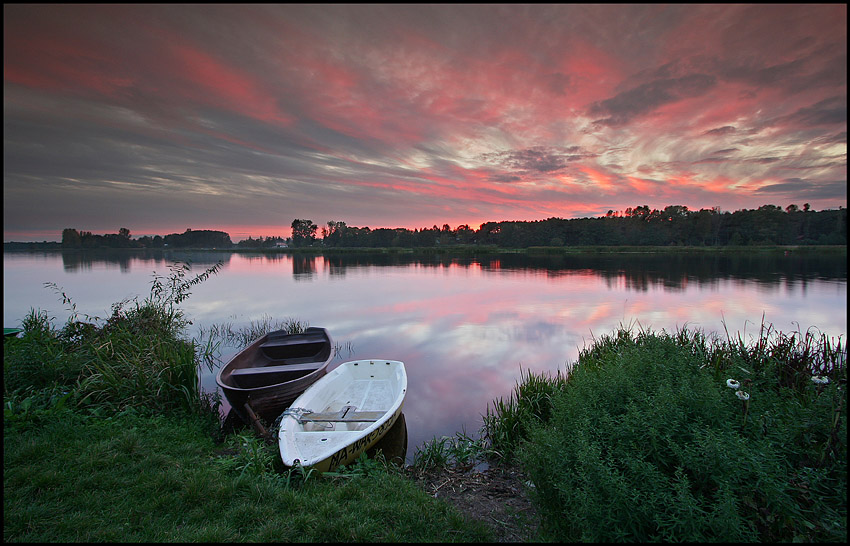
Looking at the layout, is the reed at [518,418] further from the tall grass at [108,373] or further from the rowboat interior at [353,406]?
the tall grass at [108,373]

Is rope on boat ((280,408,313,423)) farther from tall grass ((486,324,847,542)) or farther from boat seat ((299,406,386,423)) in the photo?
tall grass ((486,324,847,542))

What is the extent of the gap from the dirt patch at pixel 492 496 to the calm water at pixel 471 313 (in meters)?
1.38

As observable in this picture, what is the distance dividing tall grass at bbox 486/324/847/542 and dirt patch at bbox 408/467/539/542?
1.17 feet

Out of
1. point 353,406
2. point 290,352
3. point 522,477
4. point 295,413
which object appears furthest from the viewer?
point 290,352

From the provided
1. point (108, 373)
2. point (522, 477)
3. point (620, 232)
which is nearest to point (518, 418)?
point (522, 477)

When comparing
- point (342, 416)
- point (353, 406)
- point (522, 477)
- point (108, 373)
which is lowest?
point (522, 477)

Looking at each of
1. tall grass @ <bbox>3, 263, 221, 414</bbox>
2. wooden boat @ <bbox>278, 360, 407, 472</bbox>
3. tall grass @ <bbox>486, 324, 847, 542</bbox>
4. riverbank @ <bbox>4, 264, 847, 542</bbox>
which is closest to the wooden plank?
wooden boat @ <bbox>278, 360, 407, 472</bbox>

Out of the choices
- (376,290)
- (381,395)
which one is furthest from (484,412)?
(376,290)

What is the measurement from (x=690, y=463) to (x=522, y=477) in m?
2.64

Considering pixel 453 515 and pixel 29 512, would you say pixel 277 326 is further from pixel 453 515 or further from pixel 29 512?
pixel 453 515

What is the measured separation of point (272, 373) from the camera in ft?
24.9

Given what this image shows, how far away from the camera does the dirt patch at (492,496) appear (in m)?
3.61

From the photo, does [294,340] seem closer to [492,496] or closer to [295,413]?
[295,413]

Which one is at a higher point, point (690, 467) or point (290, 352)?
point (690, 467)
